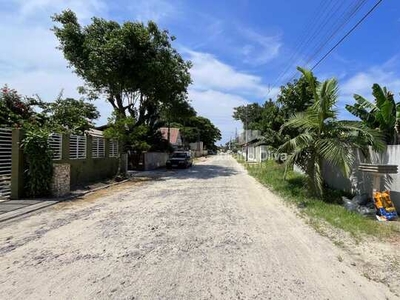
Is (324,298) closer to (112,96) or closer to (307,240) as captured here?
(307,240)

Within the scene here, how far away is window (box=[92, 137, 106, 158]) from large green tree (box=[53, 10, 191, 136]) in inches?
80.1

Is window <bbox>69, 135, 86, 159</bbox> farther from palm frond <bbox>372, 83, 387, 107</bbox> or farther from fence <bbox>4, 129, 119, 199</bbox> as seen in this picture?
palm frond <bbox>372, 83, 387, 107</bbox>

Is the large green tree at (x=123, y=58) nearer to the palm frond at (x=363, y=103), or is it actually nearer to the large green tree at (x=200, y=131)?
the palm frond at (x=363, y=103)

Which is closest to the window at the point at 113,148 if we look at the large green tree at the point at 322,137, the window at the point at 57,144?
the window at the point at 57,144

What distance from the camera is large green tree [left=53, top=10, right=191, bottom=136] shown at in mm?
21609

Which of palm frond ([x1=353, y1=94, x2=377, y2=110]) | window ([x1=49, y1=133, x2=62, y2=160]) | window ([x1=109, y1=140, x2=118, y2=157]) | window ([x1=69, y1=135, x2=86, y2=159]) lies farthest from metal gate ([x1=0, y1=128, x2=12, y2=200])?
palm frond ([x1=353, y1=94, x2=377, y2=110])

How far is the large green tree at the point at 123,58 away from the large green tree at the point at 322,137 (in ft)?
40.4

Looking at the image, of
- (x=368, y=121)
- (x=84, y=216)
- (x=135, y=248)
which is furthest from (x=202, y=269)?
(x=368, y=121)

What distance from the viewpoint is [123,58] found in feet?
71.2

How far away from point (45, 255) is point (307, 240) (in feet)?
15.8

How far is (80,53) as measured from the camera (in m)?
23.7

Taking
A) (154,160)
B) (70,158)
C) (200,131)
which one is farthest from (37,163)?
(200,131)

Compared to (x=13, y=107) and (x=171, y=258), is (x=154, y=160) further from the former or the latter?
(x=171, y=258)

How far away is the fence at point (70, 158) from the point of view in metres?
11.6
